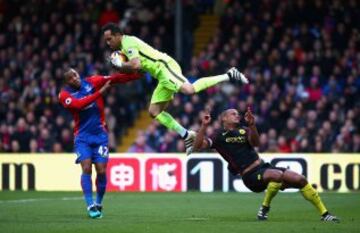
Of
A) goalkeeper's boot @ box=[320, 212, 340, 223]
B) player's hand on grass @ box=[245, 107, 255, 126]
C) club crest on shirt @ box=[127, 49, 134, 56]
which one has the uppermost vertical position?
club crest on shirt @ box=[127, 49, 134, 56]

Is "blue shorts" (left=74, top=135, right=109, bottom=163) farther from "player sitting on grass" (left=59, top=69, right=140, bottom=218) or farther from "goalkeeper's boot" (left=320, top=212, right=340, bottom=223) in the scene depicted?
"goalkeeper's boot" (left=320, top=212, right=340, bottom=223)

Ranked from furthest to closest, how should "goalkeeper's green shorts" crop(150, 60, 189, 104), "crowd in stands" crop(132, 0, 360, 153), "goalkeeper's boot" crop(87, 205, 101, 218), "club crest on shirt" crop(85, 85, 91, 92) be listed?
"crowd in stands" crop(132, 0, 360, 153), "club crest on shirt" crop(85, 85, 91, 92), "goalkeeper's boot" crop(87, 205, 101, 218), "goalkeeper's green shorts" crop(150, 60, 189, 104)

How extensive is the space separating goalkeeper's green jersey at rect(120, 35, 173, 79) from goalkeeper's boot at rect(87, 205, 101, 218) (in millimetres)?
2366

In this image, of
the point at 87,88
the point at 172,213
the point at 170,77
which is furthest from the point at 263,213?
the point at 87,88

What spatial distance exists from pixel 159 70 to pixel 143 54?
362mm

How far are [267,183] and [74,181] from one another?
1107 cm

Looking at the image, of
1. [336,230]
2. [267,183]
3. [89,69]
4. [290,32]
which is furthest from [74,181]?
[336,230]

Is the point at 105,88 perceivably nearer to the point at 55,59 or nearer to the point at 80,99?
the point at 80,99

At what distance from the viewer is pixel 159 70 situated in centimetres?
1655

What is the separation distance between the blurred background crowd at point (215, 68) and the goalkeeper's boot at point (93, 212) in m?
10.3

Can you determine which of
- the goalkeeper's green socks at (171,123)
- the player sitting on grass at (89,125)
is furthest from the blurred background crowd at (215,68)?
the player sitting on grass at (89,125)

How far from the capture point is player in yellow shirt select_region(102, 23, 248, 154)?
1625cm

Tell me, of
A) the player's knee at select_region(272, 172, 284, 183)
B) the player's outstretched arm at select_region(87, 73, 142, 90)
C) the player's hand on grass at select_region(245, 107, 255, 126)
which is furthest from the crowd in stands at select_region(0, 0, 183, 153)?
the player's hand on grass at select_region(245, 107, 255, 126)

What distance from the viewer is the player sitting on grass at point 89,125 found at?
16.8 metres
